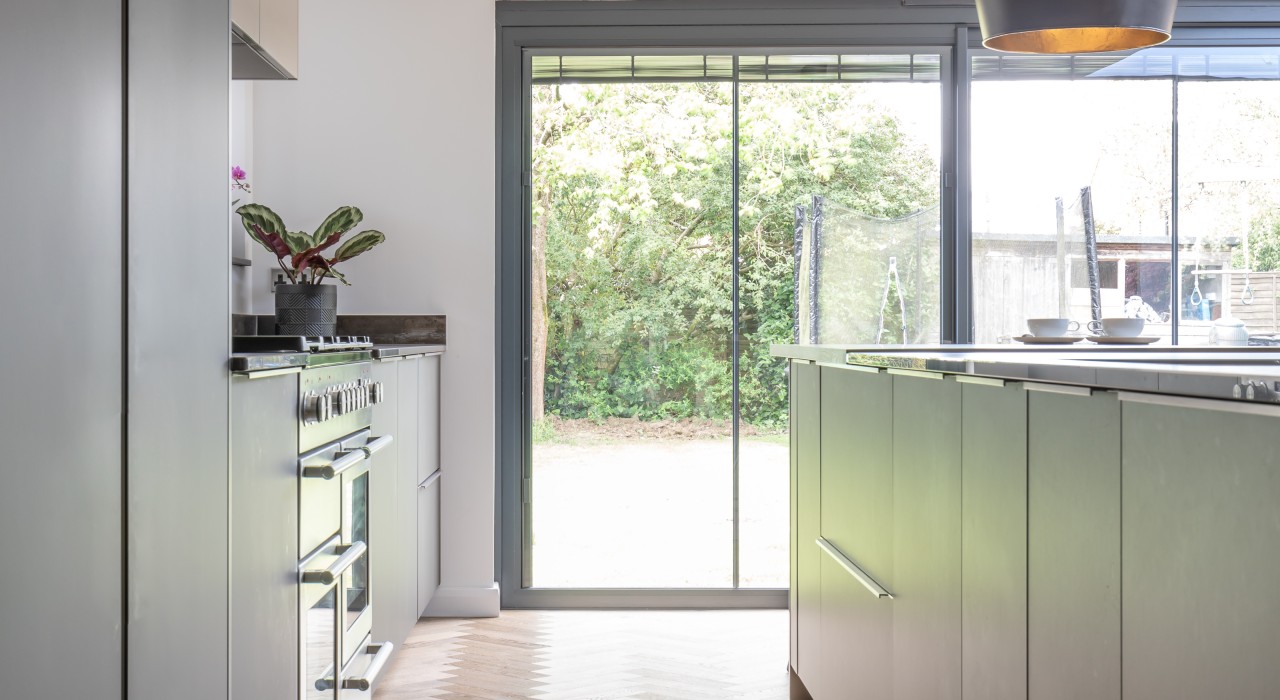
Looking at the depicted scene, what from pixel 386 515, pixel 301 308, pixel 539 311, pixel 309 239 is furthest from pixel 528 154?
pixel 386 515

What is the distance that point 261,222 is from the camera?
3.08 metres

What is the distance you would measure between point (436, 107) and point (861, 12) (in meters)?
1.53

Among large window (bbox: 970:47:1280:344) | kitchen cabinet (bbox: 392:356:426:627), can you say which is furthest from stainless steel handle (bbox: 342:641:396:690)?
large window (bbox: 970:47:1280:344)

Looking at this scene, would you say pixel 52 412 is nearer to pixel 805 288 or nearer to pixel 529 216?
pixel 529 216

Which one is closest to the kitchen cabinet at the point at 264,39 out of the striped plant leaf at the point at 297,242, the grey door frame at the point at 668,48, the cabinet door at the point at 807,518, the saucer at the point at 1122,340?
the striped plant leaf at the point at 297,242

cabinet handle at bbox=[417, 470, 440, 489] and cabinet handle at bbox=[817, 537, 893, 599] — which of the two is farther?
cabinet handle at bbox=[417, 470, 440, 489]

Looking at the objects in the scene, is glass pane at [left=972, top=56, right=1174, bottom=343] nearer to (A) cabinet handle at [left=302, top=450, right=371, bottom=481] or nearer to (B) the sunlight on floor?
(B) the sunlight on floor

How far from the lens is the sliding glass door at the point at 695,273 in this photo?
12.4ft

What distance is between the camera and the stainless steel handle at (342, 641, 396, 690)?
217cm

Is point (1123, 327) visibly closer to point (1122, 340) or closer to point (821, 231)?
point (1122, 340)

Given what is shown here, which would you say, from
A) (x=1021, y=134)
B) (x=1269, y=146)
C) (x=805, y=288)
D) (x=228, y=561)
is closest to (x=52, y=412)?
(x=228, y=561)

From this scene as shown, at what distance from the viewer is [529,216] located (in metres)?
3.76

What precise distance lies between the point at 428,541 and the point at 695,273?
133 cm

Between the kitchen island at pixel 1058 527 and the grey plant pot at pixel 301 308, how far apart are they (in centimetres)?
167
